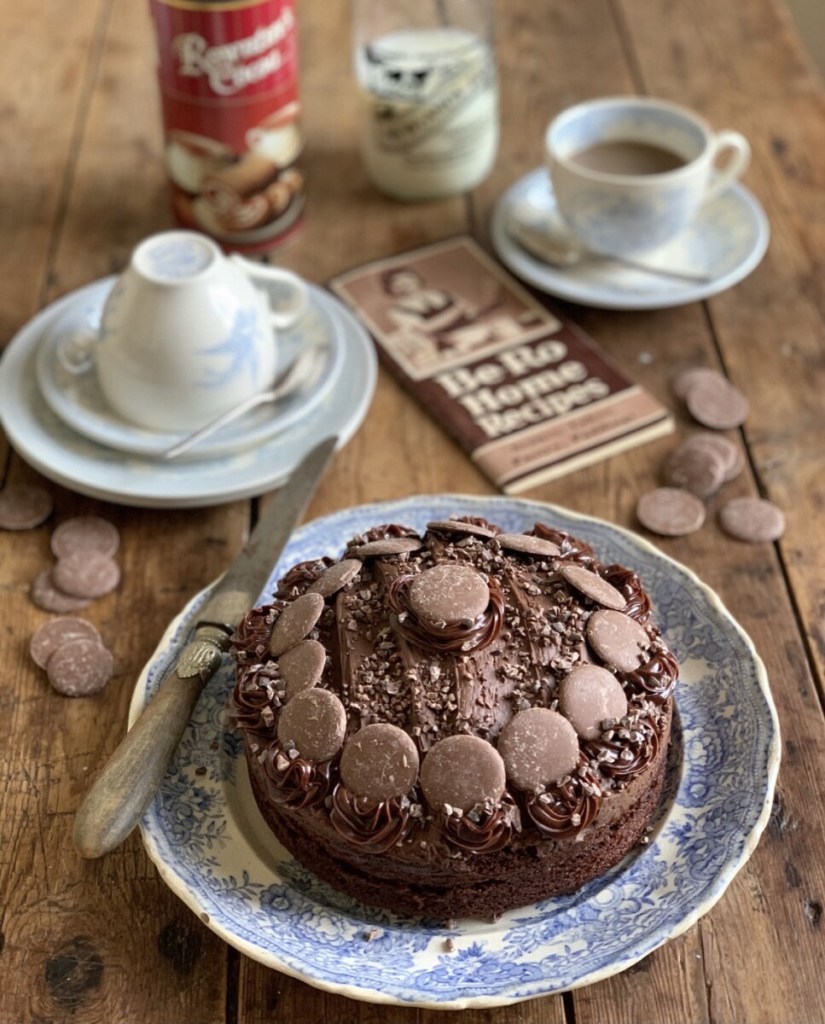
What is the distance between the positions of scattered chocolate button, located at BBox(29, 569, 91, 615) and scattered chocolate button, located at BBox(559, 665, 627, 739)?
537 mm

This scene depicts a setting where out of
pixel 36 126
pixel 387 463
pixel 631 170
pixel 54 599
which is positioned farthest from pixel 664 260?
pixel 36 126

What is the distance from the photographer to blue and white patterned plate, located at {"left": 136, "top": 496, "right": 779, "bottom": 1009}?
2.69 ft

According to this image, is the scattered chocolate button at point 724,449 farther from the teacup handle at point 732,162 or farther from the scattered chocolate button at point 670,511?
the teacup handle at point 732,162

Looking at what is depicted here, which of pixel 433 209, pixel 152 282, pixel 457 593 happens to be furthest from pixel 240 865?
pixel 433 209

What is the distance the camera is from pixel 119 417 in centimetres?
128

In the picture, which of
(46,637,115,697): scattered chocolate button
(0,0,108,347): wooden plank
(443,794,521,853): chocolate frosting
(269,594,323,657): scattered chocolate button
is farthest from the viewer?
(0,0,108,347): wooden plank

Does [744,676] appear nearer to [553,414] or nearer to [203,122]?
[553,414]

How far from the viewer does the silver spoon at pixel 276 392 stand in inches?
49.2

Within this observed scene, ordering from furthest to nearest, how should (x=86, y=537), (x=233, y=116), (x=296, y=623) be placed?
1. (x=233, y=116)
2. (x=86, y=537)
3. (x=296, y=623)

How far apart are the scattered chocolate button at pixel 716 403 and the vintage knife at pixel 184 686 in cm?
43

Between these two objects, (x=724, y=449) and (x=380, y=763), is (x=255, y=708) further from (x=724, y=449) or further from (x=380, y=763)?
(x=724, y=449)

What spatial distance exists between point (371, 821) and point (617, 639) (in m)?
0.24

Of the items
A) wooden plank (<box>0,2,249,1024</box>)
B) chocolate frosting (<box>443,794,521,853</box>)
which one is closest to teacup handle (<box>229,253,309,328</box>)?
wooden plank (<box>0,2,249,1024</box>)

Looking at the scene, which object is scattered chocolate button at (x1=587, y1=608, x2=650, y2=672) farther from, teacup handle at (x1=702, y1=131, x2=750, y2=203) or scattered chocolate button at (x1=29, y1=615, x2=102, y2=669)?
teacup handle at (x1=702, y1=131, x2=750, y2=203)
